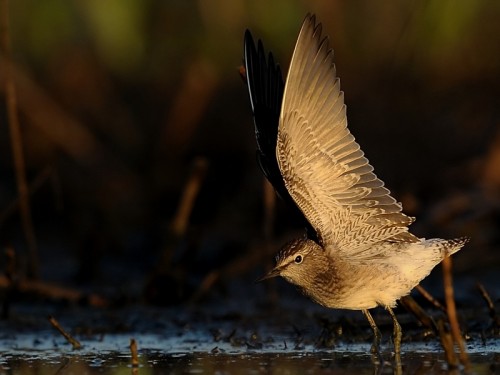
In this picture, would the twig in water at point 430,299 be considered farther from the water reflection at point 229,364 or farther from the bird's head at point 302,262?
the bird's head at point 302,262

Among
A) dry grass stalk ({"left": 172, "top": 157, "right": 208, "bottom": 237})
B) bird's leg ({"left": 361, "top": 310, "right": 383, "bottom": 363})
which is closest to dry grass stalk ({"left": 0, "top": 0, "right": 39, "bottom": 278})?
dry grass stalk ({"left": 172, "top": 157, "right": 208, "bottom": 237})

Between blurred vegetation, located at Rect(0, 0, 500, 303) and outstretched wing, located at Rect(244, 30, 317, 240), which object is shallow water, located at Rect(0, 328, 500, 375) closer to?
outstretched wing, located at Rect(244, 30, 317, 240)

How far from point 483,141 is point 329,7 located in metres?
2.59

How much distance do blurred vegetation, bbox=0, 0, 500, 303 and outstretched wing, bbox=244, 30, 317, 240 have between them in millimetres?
2214

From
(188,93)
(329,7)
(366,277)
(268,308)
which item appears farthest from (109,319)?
(329,7)

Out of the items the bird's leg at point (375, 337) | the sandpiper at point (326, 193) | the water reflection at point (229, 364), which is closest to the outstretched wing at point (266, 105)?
the sandpiper at point (326, 193)

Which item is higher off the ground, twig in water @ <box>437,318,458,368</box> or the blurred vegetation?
the blurred vegetation

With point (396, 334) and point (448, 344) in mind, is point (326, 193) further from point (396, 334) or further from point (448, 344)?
point (448, 344)

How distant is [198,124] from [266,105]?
618 centimetres

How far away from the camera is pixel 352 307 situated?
7367mm

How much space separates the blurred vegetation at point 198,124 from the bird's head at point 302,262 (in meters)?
2.16

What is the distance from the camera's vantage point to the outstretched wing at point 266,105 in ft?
23.3

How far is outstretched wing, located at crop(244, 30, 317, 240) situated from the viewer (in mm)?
7113

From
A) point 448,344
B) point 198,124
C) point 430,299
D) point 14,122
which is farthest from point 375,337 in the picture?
point 198,124
